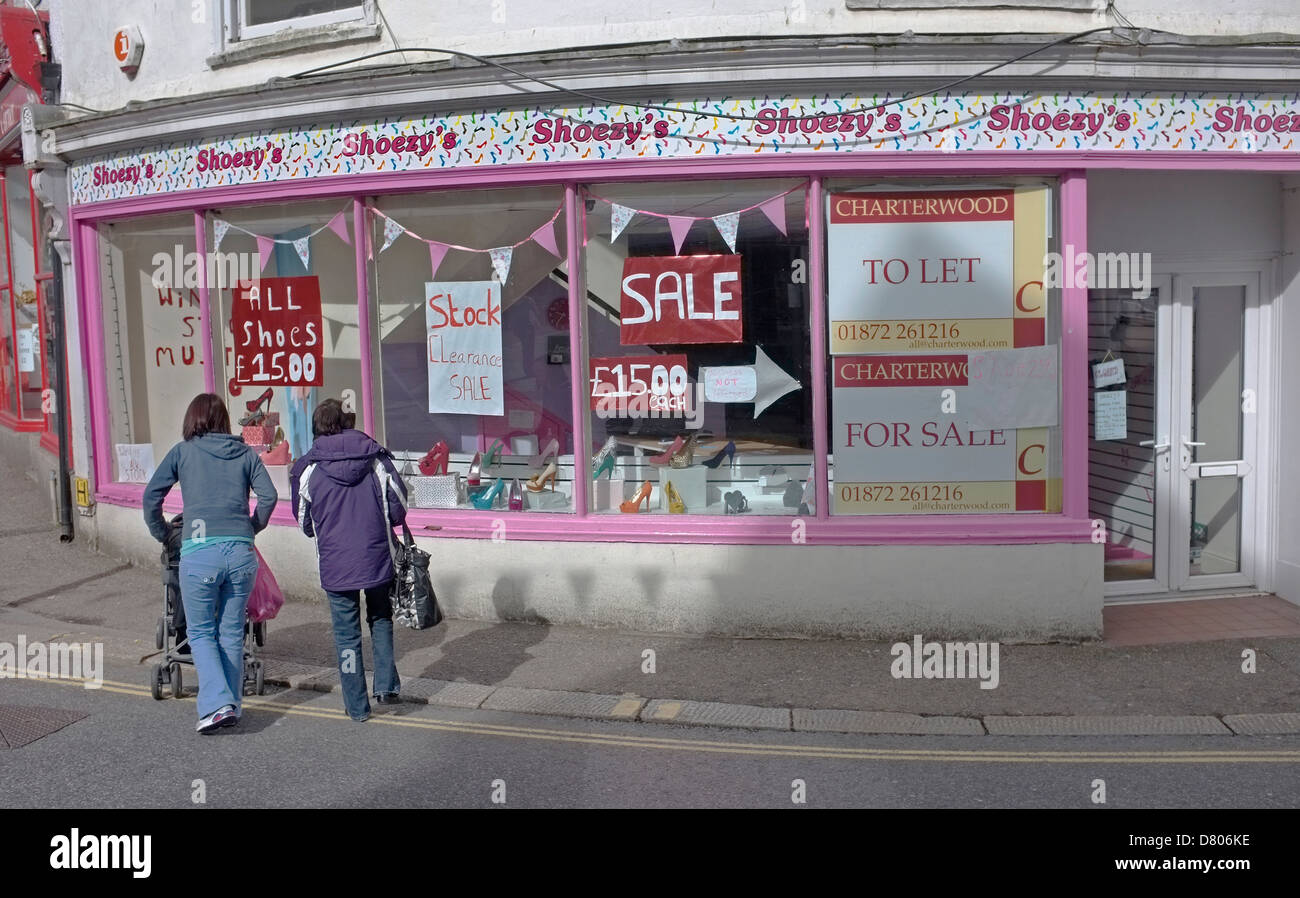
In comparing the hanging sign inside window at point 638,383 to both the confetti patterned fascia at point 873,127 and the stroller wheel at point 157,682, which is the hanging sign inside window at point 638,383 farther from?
the stroller wheel at point 157,682

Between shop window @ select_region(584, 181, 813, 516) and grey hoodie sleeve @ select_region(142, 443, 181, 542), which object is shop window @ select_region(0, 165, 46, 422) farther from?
grey hoodie sleeve @ select_region(142, 443, 181, 542)

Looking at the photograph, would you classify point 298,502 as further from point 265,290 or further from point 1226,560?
point 1226,560

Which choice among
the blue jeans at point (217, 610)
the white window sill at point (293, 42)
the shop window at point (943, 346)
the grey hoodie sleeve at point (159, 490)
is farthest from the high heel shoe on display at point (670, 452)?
the white window sill at point (293, 42)

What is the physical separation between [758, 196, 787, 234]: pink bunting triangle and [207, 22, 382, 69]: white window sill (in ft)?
10.1

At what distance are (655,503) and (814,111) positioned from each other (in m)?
2.90

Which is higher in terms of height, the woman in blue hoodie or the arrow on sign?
the arrow on sign

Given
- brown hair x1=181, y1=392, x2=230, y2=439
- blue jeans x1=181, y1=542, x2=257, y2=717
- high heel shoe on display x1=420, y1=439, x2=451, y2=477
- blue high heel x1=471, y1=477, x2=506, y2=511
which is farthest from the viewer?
high heel shoe on display x1=420, y1=439, x2=451, y2=477

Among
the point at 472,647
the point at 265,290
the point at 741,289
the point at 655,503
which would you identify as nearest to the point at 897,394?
the point at 741,289

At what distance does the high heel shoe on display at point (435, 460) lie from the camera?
9.38 m

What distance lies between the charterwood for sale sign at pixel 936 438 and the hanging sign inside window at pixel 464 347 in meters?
2.52

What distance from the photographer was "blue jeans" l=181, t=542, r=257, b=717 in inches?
253

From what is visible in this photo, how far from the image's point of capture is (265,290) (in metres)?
9.96

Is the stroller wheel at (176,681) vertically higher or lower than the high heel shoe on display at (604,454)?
lower

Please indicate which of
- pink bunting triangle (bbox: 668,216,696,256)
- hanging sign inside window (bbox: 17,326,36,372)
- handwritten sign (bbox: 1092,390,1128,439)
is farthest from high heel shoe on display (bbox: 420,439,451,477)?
hanging sign inside window (bbox: 17,326,36,372)
